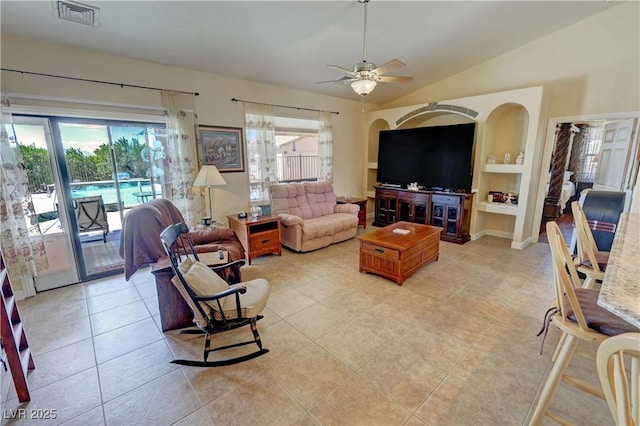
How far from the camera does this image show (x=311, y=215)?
473 cm

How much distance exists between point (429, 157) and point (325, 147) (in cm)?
191

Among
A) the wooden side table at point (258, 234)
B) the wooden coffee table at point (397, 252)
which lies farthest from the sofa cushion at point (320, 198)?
the wooden coffee table at point (397, 252)

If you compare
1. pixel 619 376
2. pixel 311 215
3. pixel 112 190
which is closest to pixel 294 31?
pixel 311 215

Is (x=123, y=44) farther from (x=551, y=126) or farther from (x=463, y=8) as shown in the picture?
(x=551, y=126)

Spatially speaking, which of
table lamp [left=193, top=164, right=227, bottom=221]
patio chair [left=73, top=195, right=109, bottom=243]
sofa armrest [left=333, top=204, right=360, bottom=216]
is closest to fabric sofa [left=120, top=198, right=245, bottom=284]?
table lamp [left=193, top=164, right=227, bottom=221]

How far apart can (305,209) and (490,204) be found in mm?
3090

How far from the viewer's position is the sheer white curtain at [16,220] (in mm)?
2643

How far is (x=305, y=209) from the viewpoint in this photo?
469 centimetres

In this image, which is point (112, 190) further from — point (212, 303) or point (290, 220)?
point (212, 303)

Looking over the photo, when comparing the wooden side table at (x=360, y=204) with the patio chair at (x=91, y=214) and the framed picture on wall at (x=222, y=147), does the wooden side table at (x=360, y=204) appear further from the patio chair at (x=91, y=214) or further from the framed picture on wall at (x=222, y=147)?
the patio chair at (x=91, y=214)

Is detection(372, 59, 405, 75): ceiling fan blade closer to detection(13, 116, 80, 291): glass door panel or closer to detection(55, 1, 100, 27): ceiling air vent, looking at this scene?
detection(55, 1, 100, 27): ceiling air vent

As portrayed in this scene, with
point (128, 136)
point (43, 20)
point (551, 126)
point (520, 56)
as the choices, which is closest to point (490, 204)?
point (551, 126)

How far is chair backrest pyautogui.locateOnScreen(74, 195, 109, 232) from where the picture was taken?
10.9 ft

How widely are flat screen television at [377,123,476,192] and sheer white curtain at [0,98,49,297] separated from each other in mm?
5154
